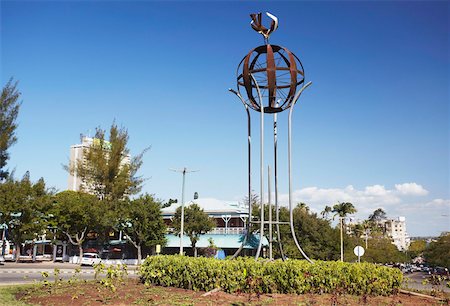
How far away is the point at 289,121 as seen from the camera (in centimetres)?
1564

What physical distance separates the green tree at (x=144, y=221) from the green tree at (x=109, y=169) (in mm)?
3835

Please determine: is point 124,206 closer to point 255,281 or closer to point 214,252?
point 214,252

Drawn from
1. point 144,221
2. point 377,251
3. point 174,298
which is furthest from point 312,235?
point 174,298

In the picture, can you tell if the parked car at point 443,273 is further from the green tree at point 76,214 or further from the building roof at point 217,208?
the green tree at point 76,214

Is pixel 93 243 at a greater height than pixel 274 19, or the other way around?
pixel 274 19

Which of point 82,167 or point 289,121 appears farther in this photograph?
point 82,167

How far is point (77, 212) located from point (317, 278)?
116ft

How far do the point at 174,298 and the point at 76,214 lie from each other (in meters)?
35.3

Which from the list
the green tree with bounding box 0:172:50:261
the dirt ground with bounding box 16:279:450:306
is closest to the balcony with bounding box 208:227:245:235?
the green tree with bounding box 0:172:50:261

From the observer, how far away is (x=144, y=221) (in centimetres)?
4222

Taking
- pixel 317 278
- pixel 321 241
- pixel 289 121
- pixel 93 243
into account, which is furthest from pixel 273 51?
pixel 93 243

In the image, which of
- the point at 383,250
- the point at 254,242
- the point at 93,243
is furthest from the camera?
the point at 383,250

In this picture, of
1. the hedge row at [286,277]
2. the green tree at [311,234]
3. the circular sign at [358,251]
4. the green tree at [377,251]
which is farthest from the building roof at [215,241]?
the hedge row at [286,277]

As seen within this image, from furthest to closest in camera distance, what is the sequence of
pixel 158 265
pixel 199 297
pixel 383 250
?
pixel 383 250 < pixel 158 265 < pixel 199 297
